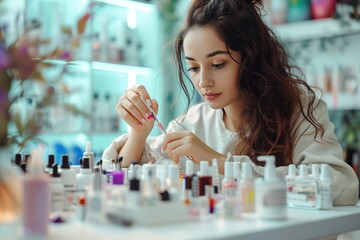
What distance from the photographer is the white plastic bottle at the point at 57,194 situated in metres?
1.13

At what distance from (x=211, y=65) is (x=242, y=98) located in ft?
0.70

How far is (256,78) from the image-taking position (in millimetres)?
1691

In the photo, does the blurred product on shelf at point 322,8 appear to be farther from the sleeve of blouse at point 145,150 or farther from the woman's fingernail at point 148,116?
the woman's fingernail at point 148,116

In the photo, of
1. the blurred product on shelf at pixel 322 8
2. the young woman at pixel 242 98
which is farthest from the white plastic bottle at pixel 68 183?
the blurred product on shelf at pixel 322 8

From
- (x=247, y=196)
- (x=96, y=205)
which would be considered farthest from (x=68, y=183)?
(x=247, y=196)

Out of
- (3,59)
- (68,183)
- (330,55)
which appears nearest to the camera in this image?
(3,59)

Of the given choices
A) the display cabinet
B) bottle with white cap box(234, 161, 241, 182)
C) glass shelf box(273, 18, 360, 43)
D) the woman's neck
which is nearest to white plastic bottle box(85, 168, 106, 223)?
bottle with white cap box(234, 161, 241, 182)

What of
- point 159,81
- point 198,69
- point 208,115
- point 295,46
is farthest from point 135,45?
point 198,69

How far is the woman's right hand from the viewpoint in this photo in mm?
1632

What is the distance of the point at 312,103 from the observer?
166 cm

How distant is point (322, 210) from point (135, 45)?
8.09 ft

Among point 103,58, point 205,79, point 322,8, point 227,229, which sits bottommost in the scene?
point 227,229

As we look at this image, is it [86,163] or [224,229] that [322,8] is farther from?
[224,229]

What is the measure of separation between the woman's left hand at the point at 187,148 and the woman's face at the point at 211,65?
18cm
